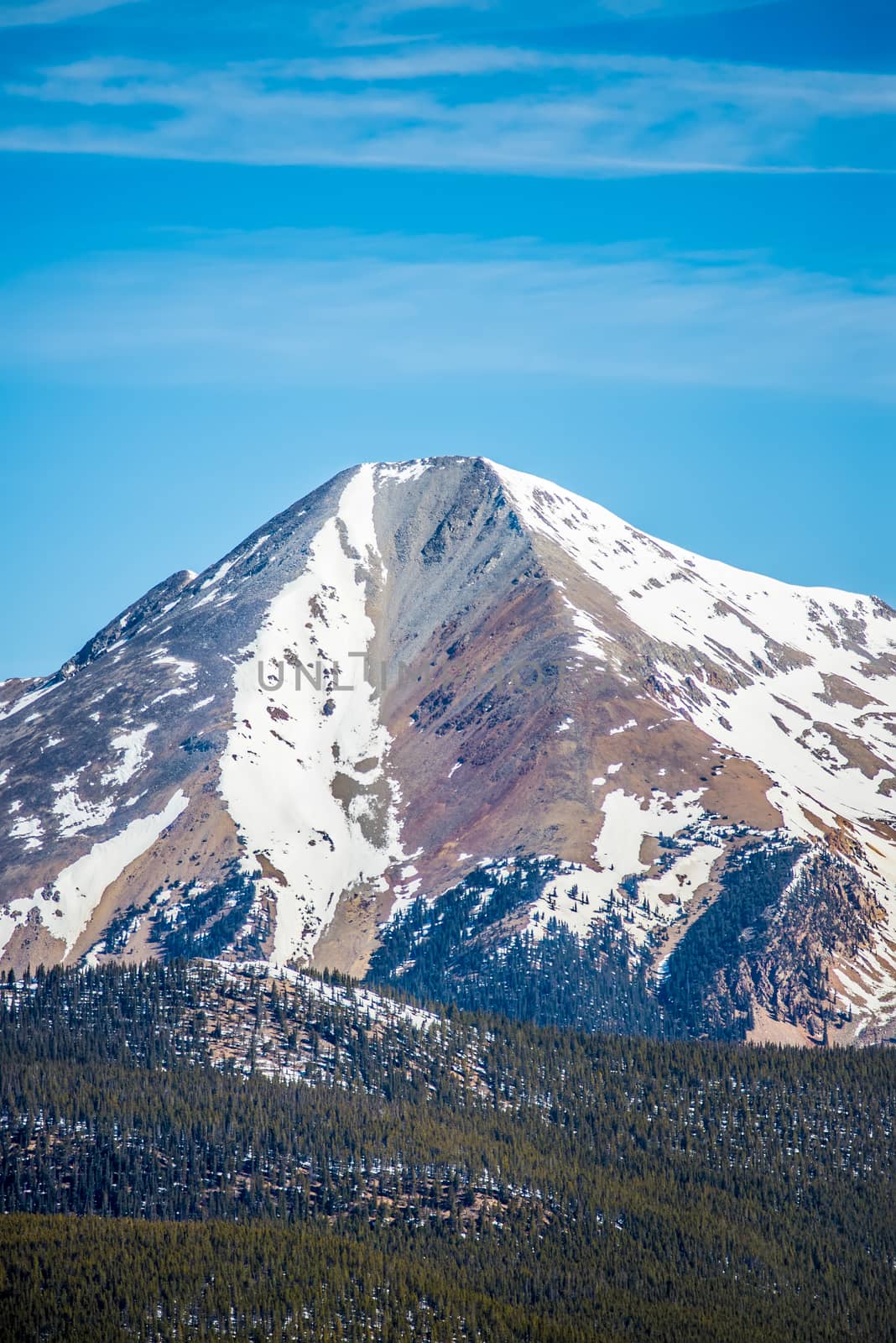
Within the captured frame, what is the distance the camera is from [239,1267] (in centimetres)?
19025

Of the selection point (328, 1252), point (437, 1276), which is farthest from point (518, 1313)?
point (328, 1252)

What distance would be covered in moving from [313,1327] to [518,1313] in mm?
23872

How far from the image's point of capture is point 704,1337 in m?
194

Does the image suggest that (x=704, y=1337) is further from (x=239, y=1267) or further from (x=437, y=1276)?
(x=239, y=1267)

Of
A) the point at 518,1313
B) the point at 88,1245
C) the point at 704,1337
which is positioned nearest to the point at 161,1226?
the point at 88,1245

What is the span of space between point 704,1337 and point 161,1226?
206ft

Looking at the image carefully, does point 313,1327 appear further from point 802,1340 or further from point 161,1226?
point 802,1340

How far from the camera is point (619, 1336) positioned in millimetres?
192125

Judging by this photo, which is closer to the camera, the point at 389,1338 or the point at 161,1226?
the point at 389,1338

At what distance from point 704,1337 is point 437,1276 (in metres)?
30.6

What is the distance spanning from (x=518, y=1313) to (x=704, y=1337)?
69.3 ft

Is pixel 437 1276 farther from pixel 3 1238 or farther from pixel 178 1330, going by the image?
pixel 3 1238

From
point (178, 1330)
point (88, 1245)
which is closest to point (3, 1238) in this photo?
point (88, 1245)

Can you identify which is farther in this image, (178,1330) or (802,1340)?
(802,1340)
